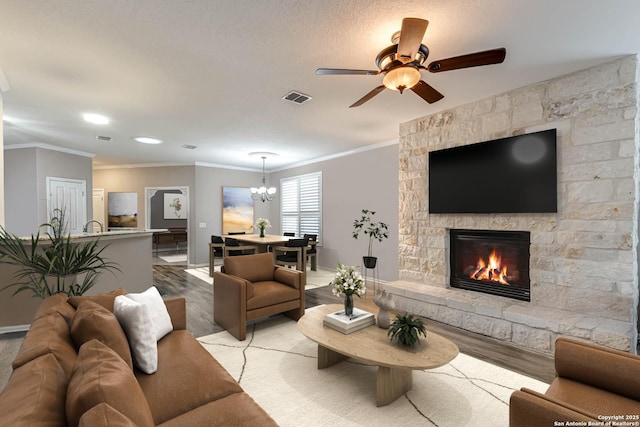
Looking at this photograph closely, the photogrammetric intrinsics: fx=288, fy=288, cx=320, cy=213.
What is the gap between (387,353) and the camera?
204 centimetres

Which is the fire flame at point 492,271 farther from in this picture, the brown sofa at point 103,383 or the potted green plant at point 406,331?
the brown sofa at point 103,383

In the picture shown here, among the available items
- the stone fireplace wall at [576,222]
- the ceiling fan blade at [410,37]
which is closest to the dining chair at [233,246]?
the stone fireplace wall at [576,222]

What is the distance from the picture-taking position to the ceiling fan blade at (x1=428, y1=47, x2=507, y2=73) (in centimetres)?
191

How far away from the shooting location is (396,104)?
146 inches

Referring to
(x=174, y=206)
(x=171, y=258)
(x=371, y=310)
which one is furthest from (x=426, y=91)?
(x=174, y=206)

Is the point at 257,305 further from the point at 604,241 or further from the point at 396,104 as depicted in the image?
the point at 604,241

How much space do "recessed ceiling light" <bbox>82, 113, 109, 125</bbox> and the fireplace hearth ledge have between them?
4.90 metres

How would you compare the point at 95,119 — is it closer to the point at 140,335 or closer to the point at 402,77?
the point at 140,335

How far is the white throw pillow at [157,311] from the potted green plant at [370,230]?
3726 millimetres

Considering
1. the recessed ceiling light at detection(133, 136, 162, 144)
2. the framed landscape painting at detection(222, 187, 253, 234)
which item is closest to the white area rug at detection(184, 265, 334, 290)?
the framed landscape painting at detection(222, 187, 253, 234)

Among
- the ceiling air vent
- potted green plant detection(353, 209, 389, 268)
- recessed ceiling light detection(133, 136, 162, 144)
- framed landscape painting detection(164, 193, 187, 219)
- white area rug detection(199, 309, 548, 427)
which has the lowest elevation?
white area rug detection(199, 309, 548, 427)

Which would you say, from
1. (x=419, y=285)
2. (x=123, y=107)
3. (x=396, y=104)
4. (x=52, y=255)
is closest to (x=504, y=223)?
(x=419, y=285)

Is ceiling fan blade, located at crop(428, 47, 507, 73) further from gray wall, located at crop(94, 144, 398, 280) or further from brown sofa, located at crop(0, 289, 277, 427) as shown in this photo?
gray wall, located at crop(94, 144, 398, 280)

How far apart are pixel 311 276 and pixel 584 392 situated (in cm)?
511
